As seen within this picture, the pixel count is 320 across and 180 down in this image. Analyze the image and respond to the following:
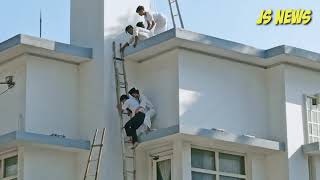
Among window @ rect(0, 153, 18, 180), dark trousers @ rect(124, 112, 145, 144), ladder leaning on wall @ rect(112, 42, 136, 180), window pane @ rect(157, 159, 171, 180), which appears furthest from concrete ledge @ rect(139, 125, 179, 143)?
window @ rect(0, 153, 18, 180)

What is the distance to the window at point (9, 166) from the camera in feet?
61.5

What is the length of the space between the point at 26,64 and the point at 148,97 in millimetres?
2586

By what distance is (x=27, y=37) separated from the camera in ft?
61.0

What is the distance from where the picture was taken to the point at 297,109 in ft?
64.6

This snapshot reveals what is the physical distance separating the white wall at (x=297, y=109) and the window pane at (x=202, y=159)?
168 centimetres

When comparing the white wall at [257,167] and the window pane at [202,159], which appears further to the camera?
the white wall at [257,167]

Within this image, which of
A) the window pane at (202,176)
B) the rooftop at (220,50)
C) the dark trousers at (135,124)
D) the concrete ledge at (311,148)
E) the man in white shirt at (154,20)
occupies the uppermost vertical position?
the man in white shirt at (154,20)

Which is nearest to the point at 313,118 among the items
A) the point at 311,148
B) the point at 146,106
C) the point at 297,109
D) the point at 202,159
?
the point at 297,109

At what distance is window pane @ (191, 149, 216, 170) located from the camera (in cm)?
1828

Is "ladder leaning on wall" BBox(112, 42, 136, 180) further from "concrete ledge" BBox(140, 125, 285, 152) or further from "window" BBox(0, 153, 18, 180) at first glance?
"window" BBox(0, 153, 18, 180)

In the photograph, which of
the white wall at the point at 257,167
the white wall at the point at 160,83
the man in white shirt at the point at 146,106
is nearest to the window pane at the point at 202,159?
the white wall at the point at 160,83

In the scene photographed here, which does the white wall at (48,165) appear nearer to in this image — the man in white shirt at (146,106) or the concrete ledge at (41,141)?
the concrete ledge at (41,141)

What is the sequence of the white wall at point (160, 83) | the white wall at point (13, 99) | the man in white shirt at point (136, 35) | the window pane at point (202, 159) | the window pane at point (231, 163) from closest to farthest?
the window pane at point (202, 159) → the white wall at point (160, 83) → the window pane at point (231, 163) → the white wall at point (13, 99) → the man in white shirt at point (136, 35)

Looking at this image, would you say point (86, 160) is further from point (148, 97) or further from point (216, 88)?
point (216, 88)
